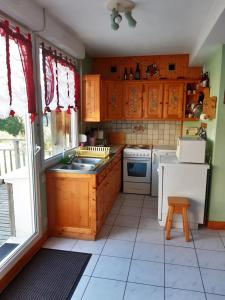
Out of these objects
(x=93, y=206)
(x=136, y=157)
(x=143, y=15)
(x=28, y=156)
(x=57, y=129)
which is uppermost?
(x=143, y=15)

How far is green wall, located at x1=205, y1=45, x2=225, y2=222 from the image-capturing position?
9.25 ft

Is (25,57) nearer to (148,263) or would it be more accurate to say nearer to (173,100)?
(148,263)

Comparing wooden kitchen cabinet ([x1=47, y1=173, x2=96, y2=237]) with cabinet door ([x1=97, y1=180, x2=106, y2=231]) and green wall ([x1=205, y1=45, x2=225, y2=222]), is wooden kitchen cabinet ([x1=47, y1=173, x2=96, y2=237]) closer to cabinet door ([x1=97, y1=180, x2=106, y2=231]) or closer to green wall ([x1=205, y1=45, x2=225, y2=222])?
cabinet door ([x1=97, y1=180, x2=106, y2=231])

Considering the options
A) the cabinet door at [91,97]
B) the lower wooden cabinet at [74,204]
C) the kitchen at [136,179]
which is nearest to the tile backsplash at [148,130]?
the kitchen at [136,179]

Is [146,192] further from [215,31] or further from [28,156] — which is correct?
[215,31]

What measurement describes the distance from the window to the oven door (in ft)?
3.53

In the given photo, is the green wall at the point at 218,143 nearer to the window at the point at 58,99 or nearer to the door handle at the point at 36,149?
the window at the point at 58,99

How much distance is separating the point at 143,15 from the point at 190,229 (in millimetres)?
2631

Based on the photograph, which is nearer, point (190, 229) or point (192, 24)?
point (192, 24)

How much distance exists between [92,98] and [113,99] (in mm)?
605

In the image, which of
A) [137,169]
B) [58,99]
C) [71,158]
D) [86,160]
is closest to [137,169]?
[137,169]

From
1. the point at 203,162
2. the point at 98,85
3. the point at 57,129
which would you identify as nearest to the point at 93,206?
the point at 57,129

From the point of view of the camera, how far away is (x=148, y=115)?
4238 mm

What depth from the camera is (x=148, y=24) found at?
2.67m
